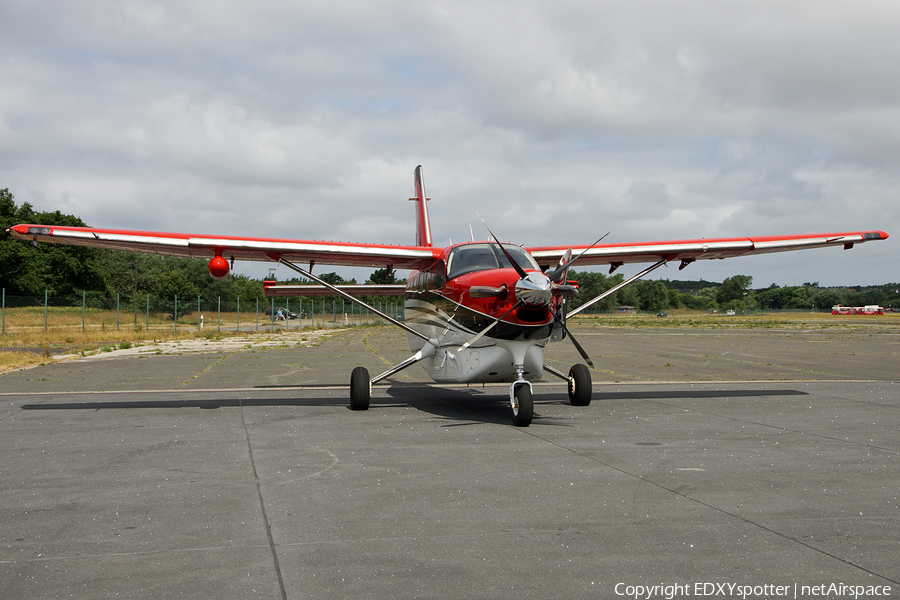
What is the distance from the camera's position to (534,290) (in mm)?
8742

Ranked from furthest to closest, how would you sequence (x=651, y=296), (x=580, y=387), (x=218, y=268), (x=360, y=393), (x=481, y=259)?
(x=651, y=296) → (x=218, y=268) → (x=580, y=387) → (x=360, y=393) → (x=481, y=259)

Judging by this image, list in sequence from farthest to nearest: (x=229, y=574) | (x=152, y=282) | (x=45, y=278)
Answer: (x=152, y=282)
(x=45, y=278)
(x=229, y=574)

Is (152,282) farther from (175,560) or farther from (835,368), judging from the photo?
(175,560)

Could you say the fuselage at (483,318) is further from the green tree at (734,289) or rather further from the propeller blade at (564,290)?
the green tree at (734,289)

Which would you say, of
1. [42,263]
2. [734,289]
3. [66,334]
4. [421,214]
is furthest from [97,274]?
[734,289]

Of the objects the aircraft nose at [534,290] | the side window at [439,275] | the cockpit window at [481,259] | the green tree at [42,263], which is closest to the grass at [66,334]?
the side window at [439,275]

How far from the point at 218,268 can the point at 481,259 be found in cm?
459

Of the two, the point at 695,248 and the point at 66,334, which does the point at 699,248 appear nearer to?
the point at 695,248

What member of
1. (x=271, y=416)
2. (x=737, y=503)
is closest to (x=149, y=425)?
(x=271, y=416)

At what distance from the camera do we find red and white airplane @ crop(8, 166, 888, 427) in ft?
30.6

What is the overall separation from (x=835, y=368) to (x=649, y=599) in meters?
17.7

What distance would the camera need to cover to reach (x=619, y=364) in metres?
20.0

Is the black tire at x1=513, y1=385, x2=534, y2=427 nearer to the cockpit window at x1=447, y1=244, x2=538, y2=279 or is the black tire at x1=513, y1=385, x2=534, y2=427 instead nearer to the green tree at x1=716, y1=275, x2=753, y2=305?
the cockpit window at x1=447, y1=244, x2=538, y2=279

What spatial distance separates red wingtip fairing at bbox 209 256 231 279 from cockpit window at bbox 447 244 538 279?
3.94 meters
